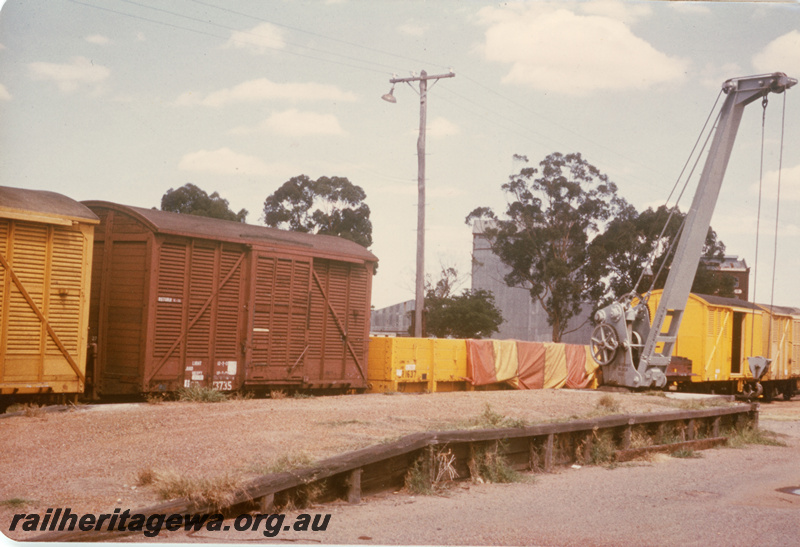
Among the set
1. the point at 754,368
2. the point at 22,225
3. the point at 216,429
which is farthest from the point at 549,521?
the point at 754,368

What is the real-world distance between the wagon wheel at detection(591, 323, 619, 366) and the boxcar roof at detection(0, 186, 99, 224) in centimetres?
913

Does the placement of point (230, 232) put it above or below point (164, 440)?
above

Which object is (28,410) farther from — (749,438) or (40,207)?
(749,438)

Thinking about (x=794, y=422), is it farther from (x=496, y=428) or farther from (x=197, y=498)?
(x=197, y=498)

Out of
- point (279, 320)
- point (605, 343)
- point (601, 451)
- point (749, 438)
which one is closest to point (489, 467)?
point (601, 451)

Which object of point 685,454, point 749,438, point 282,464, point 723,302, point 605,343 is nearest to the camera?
point 282,464

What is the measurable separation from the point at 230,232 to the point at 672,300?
8.99 m

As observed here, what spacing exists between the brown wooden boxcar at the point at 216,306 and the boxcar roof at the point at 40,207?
70.8 inches

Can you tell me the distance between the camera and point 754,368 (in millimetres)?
19531

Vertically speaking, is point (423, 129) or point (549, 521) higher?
point (423, 129)

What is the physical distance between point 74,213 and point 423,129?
51.2 feet

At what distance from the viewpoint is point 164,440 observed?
8781mm

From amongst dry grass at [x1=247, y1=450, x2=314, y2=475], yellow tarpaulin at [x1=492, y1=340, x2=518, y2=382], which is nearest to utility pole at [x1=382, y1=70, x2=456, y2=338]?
yellow tarpaulin at [x1=492, y1=340, x2=518, y2=382]

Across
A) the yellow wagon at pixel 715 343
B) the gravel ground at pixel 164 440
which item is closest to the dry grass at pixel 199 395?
the gravel ground at pixel 164 440
